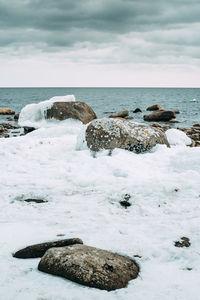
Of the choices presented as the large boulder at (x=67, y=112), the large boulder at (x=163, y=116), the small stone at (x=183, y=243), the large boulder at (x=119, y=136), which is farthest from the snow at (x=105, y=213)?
the large boulder at (x=163, y=116)

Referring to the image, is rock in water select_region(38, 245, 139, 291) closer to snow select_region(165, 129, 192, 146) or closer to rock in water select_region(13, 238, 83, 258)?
rock in water select_region(13, 238, 83, 258)

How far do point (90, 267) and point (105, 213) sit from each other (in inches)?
72.7

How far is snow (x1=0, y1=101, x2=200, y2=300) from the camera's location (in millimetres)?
2883

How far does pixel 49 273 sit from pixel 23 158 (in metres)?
5.20

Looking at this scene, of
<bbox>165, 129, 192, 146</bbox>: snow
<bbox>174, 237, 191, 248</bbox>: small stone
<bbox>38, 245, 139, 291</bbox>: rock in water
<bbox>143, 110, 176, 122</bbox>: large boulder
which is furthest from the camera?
<bbox>143, 110, 176, 122</bbox>: large boulder

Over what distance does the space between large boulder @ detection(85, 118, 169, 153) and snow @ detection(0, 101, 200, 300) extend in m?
0.30

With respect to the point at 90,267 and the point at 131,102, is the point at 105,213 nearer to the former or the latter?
the point at 90,267

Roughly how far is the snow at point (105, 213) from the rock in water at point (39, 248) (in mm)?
107

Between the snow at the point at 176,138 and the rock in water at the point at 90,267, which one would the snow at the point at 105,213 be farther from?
the snow at the point at 176,138

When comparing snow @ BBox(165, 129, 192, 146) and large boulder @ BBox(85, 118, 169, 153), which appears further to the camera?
snow @ BBox(165, 129, 192, 146)

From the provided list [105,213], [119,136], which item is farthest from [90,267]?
[119,136]

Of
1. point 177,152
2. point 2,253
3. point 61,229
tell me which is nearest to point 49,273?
point 2,253

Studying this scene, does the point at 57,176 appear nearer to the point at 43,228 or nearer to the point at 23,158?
the point at 23,158

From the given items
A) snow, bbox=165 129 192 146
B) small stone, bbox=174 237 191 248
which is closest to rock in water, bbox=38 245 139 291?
small stone, bbox=174 237 191 248
